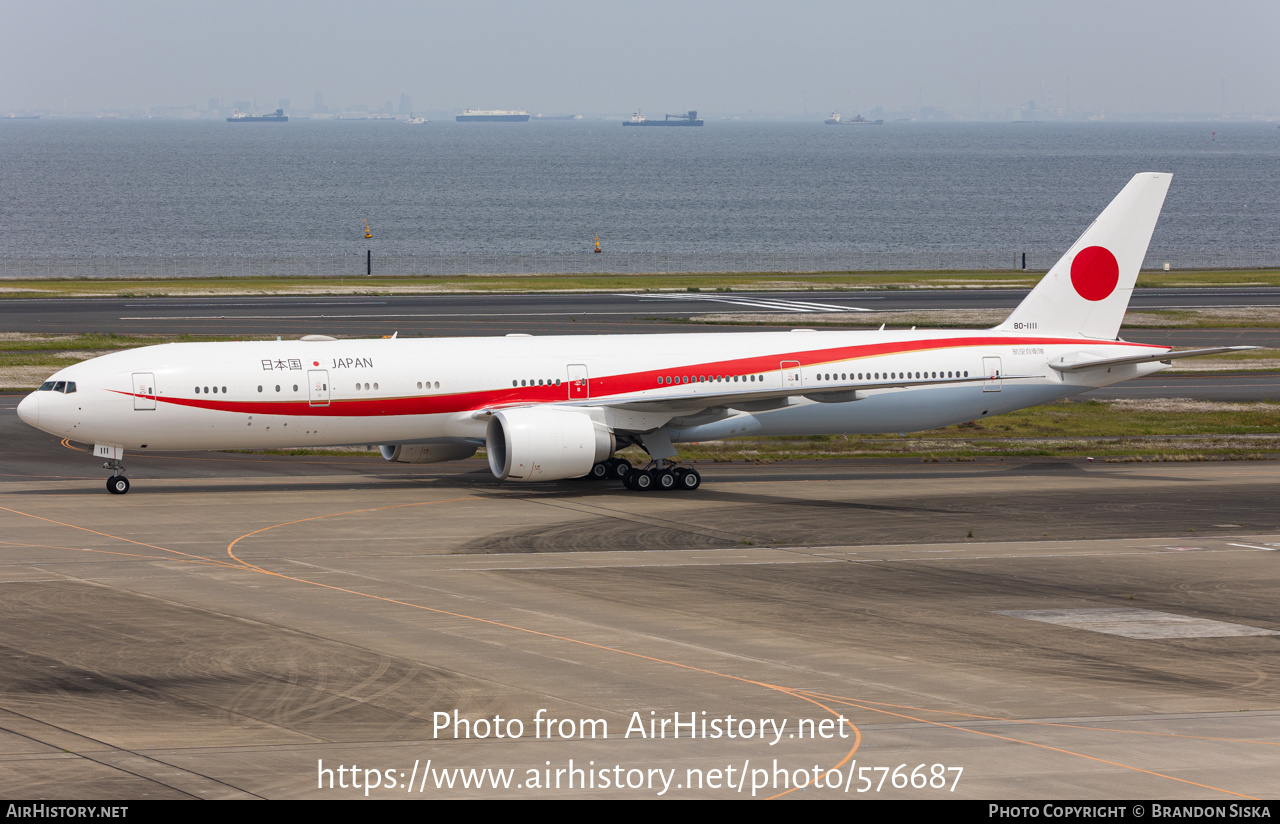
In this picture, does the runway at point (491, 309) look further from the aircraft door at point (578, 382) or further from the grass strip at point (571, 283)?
the aircraft door at point (578, 382)

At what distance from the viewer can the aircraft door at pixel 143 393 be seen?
42.8m

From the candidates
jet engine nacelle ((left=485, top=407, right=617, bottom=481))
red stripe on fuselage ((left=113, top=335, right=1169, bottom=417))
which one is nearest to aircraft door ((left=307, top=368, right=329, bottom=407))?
red stripe on fuselage ((left=113, top=335, right=1169, bottom=417))

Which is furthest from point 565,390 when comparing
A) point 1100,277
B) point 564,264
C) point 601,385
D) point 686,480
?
point 564,264

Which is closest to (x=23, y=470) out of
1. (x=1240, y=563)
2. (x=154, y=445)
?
(x=154, y=445)

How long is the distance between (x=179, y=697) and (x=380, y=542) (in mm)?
14541

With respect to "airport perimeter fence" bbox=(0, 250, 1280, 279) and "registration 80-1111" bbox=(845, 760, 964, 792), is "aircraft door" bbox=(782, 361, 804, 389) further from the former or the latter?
"airport perimeter fence" bbox=(0, 250, 1280, 279)

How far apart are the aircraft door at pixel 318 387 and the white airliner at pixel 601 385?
0.15 feet

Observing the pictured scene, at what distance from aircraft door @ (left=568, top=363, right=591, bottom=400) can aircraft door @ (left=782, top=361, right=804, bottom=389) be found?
258 inches

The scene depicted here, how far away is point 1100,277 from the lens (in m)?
51.2

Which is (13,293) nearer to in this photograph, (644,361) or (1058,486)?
(644,361)

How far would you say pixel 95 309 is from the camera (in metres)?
90.6

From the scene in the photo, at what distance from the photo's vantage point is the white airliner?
4319cm

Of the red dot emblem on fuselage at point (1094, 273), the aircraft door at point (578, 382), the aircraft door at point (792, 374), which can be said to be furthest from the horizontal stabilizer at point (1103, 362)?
the aircraft door at point (578, 382)

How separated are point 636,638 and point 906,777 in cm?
937
